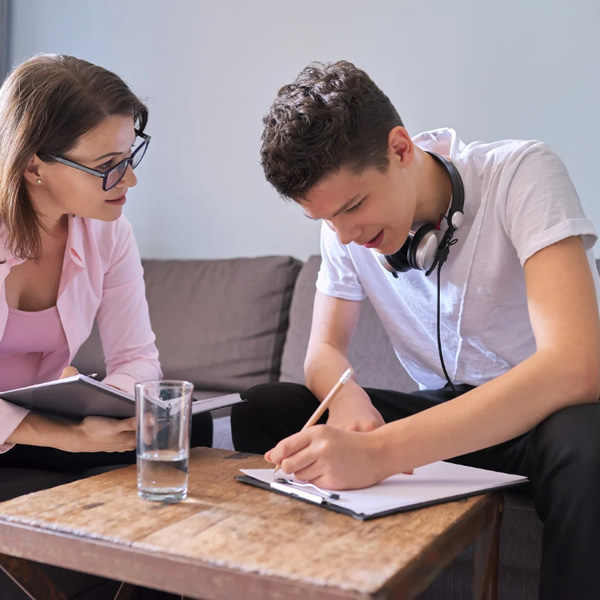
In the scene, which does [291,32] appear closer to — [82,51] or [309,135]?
[82,51]

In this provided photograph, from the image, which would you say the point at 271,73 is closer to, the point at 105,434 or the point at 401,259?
the point at 401,259

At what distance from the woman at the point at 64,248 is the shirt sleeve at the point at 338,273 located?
14.7 inches

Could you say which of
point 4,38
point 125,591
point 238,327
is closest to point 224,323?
point 238,327

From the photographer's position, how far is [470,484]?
0.98 metres

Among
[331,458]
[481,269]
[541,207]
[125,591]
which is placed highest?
[541,207]

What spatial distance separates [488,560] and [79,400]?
0.62 metres

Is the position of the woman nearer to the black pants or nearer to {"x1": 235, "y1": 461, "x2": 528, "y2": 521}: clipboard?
{"x1": 235, "y1": 461, "x2": 528, "y2": 521}: clipboard

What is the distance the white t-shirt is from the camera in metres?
1.22

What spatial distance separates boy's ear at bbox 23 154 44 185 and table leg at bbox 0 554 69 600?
0.70 m

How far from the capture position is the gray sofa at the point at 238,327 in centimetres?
200

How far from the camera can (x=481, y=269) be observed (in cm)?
133

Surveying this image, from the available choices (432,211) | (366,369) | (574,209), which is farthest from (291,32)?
(574,209)

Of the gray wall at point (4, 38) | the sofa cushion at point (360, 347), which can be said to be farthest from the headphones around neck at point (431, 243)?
the gray wall at point (4, 38)

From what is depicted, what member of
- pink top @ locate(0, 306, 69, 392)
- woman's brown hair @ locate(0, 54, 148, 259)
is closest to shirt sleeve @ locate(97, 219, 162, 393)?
pink top @ locate(0, 306, 69, 392)
